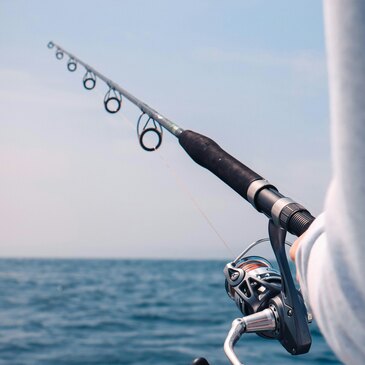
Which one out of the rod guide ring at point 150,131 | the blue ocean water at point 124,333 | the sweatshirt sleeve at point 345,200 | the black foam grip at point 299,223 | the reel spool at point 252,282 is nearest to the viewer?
the sweatshirt sleeve at point 345,200

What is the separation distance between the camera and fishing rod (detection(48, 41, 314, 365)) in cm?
142

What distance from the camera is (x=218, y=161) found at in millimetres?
1998

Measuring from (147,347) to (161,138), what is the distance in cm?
793

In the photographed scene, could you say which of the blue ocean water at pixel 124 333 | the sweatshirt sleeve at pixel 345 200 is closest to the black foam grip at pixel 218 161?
the sweatshirt sleeve at pixel 345 200

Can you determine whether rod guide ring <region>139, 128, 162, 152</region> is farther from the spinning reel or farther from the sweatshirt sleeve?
the sweatshirt sleeve

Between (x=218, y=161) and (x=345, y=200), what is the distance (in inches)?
51.7

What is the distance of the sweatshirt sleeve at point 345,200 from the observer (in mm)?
657

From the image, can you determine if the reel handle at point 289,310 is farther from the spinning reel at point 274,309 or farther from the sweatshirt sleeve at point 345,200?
the sweatshirt sleeve at point 345,200

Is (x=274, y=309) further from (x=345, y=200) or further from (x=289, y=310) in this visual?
(x=345, y=200)

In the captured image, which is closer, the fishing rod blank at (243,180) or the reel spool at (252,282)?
the fishing rod blank at (243,180)

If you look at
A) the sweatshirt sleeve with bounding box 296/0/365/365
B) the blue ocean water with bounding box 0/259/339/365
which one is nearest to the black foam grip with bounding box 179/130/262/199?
the sweatshirt sleeve with bounding box 296/0/365/365

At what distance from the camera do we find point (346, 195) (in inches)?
27.0

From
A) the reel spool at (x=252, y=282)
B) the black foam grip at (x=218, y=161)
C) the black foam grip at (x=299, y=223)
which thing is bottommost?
the reel spool at (x=252, y=282)

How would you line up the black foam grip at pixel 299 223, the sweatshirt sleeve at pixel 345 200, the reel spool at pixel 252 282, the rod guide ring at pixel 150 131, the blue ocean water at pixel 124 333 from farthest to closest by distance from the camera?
the blue ocean water at pixel 124 333, the rod guide ring at pixel 150 131, the reel spool at pixel 252 282, the black foam grip at pixel 299 223, the sweatshirt sleeve at pixel 345 200
